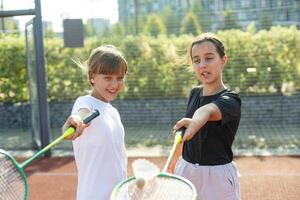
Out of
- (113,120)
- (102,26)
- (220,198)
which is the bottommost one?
(220,198)

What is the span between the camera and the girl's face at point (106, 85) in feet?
8.48

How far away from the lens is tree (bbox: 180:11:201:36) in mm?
9383

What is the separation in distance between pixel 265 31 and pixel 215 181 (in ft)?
22.8

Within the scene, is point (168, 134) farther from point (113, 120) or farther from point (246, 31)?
point (113, 120)

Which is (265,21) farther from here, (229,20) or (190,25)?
(190,25)

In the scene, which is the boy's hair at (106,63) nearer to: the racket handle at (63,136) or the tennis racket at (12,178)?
the racket handle at (63,136)

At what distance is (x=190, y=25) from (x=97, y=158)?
25.4ft

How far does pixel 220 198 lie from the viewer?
2580mm

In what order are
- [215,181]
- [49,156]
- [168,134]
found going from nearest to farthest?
[215,181] → [49,156] → [168,134]

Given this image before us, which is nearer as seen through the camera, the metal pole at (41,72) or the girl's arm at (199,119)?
the girl's arm at (199,119)

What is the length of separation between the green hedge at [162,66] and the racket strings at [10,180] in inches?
255

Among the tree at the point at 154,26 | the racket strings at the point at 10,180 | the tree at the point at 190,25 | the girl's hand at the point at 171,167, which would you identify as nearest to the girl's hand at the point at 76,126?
the racket strings at the point at 10,180

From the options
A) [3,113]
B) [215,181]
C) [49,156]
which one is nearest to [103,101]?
[215,181]

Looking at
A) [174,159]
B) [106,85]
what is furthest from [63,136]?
[174,159]
